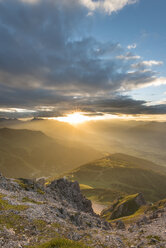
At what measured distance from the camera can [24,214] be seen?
30.6m

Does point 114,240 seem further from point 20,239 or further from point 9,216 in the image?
point 9,216

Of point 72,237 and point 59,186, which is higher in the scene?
point 72,237

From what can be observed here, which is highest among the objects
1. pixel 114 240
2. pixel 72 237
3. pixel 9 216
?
pixel 9 216

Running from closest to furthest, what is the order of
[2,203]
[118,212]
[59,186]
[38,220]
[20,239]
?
[20,239] < [38,220] < [2,203] < [59,186] < [118,212]

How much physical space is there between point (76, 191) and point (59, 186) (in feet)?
34.6

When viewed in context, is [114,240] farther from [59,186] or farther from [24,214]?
[59,186]

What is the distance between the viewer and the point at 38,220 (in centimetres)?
2986

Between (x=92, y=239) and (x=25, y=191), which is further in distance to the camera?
(x=25, y=191)

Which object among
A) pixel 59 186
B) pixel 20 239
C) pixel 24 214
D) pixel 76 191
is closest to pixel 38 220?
pixel 24 214

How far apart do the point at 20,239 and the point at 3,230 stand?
3182mm

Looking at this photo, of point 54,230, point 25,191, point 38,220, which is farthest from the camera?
point 25,191

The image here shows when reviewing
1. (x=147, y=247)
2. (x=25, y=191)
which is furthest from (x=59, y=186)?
(x=147, y=247)

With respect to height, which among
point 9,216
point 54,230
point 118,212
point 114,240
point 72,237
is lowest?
point 118,212

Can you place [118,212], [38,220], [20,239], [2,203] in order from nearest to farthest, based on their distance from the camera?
1. [20,239]
2. [38,220]
3. [2,203]
4. [118,212]
